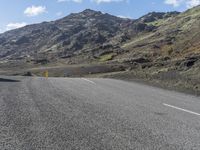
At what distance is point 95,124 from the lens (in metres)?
9.32

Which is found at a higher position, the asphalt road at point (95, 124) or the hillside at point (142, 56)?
the hillside at point (142, 56)

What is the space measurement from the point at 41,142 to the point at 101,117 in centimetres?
308

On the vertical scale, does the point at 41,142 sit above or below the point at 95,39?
below

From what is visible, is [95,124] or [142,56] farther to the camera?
[142,56]

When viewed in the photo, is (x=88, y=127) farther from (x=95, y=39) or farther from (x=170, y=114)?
(x=95, y=39)

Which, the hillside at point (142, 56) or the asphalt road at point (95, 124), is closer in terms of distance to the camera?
the asphalt road at point (95, 124)

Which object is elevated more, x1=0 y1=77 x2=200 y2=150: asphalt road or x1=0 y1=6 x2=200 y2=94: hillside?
x1=0 y1=6 x2=200 y2=94: hillside

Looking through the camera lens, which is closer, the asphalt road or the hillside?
the asphalt road

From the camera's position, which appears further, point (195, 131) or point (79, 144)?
point (195, 131)

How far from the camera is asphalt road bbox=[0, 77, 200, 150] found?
7434 millimetres

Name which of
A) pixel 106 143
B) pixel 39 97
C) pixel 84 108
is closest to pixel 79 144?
pixel 106 143

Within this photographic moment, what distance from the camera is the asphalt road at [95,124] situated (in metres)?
7.43

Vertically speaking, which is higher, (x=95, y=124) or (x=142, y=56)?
(x=142, y=56)

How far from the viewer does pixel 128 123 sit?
31.5 feet
